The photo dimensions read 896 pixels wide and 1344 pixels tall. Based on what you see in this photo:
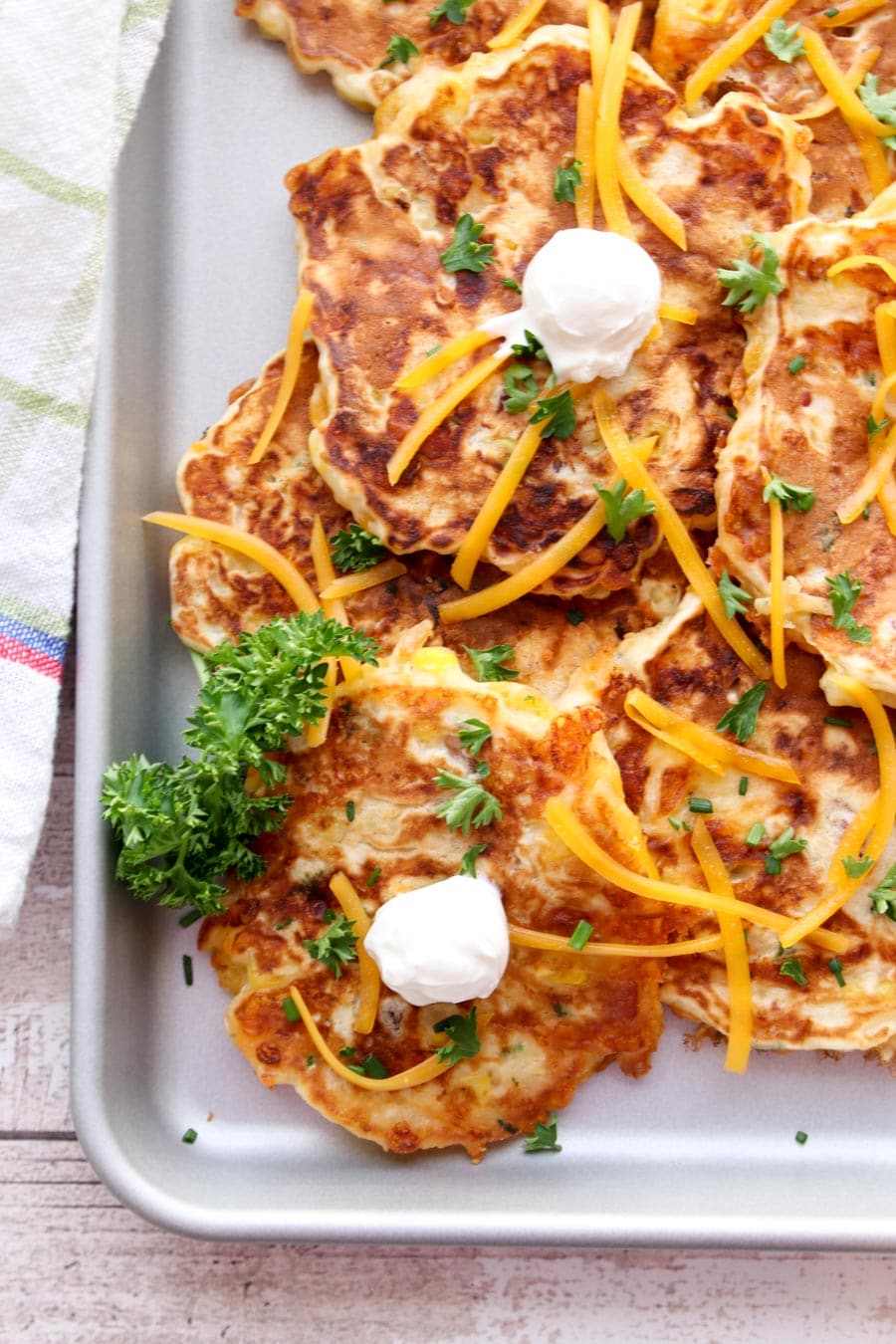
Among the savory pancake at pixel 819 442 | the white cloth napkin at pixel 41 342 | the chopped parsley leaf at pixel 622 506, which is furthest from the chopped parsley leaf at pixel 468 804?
the white cloth napkin at pixel 41 342

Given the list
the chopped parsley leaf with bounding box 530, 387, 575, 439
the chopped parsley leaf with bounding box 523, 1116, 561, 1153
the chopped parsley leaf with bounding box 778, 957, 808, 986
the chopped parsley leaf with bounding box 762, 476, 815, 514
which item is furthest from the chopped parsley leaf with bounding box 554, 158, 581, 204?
the chopped parsley leaf with bounding box 523, 1116, 561, 1153

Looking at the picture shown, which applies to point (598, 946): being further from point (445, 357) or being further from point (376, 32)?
point (376, 32)

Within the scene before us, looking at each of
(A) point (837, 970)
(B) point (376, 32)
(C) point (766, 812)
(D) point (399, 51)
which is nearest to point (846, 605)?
(C) point (766, 812)

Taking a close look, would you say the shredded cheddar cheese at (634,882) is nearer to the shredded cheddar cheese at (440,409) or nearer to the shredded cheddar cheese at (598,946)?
the shredded cheddar cheese at (598,946)

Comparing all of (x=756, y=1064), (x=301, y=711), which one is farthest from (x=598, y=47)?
(x=756, y=1064)

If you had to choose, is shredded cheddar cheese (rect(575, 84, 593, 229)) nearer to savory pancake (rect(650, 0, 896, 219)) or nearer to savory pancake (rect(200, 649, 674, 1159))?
savory pancake (rect(650, 0, 896, 219))
